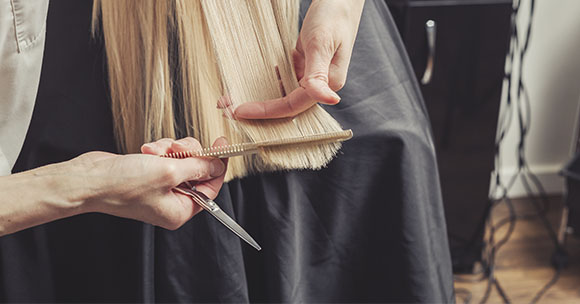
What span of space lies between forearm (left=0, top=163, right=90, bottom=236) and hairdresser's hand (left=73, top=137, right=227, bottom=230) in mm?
21

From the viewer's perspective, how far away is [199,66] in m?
0.71

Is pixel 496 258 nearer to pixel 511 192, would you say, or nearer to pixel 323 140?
pixel 511 192

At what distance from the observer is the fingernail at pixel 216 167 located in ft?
2.03

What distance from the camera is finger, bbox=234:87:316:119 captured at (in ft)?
2.11

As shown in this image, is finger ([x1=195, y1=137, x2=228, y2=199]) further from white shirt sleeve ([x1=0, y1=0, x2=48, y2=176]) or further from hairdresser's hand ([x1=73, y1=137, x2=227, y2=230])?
white shirt sleeve ([x1=0, y1=0, x2=48, y2=176])

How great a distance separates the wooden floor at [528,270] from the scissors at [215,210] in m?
1.04

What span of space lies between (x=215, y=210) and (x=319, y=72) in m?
0.21

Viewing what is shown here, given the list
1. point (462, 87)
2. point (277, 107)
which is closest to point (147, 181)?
point (277, 107)

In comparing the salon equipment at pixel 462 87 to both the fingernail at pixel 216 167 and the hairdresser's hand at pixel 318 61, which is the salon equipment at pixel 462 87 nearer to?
the hairdresser's hand at pixel 318 61

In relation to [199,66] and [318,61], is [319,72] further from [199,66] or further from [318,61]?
[199,66]

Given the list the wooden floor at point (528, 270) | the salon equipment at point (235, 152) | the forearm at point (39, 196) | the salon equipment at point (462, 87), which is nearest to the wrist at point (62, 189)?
the forearm at point (39, 196)

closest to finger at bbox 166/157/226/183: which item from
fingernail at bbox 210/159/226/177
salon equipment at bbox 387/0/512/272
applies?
fingernail at bbox 210/159/226/177

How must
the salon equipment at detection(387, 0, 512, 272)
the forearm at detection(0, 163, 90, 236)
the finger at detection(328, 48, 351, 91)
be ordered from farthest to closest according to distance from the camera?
the salon equipment at detection(387, 0, 512, 272)
the finger at detection(328, 48, 351, 91)
the forearm at detection(0, 163, 90, 236)

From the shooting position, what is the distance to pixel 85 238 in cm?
83
